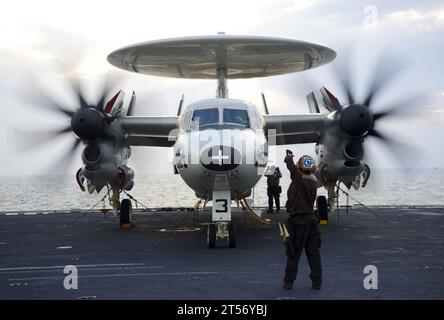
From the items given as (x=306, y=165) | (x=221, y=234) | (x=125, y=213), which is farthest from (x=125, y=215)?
(x=306, y=165)

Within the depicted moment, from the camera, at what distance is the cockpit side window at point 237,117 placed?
14695 mm

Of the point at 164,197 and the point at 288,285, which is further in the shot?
the point at 164,197

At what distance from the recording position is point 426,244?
14641 millimetres

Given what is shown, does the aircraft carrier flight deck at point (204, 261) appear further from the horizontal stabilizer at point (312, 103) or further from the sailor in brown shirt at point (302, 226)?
the horizontal stabilizer at point (312, 103)

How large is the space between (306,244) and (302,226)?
287 mm

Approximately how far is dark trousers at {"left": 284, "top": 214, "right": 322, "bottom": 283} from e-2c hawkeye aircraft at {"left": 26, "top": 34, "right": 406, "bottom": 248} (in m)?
4.65

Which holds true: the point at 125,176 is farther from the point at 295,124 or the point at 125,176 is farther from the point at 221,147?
the point at 221,147

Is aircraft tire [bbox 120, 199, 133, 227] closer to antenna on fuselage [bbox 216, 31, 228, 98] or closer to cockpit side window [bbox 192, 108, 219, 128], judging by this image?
antenna on fuselage [bbox 216, 31, 228, 98]

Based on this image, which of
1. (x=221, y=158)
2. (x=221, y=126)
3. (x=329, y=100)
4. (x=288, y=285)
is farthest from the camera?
(x=329, y=100)

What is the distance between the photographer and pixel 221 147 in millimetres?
13109

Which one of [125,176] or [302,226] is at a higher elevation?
[125,176]

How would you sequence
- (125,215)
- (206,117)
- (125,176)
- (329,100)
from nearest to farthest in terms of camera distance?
(206,117) < (329,100) < (125,215) < (125,176)

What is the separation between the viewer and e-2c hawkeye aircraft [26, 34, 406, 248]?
14141mm
